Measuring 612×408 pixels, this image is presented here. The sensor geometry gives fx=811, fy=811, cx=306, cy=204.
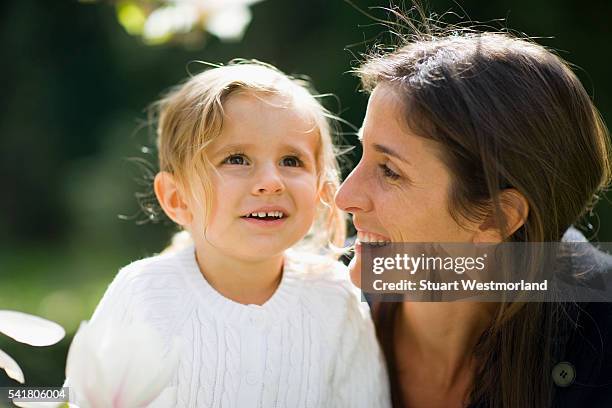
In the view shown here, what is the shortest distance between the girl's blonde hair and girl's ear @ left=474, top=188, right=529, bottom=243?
16.4 inches

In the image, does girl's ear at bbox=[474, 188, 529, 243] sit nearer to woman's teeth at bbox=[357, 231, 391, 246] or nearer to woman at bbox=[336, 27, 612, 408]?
woman at bbox=[336, 27, 612, 408]

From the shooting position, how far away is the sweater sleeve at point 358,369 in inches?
67.5

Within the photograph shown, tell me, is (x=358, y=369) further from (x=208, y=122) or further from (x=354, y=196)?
(x=208, y=122)

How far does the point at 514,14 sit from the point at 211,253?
2.82m

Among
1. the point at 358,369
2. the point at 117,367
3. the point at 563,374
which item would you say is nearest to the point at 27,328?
the point at 117,367

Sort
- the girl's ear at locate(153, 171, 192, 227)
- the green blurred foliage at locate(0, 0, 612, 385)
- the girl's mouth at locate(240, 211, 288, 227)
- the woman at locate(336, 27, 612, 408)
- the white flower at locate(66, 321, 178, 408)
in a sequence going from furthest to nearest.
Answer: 1. the green blurred foliage at locate(0, 0, 612, 385)
2. the girl's ear at locate(153, 171, 192, 227)
3. the girl's mouth at locate(240, 211, 288, 227)
4. the woman at locate(336, 27, 612, 408)
5. the white flower at locate(66, 321, 178, 408)

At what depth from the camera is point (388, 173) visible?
5.59 ft

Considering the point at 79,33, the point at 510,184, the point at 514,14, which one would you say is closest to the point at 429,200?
the point at 510,184

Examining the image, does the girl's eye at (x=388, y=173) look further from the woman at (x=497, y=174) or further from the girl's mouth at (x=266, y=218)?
the girl's mouth at (x=266, y=218)

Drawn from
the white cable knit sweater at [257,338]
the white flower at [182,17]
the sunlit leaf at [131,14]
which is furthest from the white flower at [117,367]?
the white cable knit sweater at [257,338]

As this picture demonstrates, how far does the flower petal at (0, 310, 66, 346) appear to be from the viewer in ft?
2.29

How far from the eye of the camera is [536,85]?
5.34 feet

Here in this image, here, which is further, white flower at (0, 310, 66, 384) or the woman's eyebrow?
the woman's eyebrow

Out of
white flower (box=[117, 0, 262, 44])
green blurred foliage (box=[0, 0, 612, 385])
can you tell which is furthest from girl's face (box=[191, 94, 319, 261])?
green blurred foliage (box=[0, 0, 612, 385])
